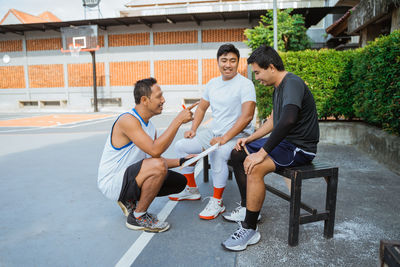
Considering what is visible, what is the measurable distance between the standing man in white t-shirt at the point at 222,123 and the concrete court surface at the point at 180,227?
254 mm

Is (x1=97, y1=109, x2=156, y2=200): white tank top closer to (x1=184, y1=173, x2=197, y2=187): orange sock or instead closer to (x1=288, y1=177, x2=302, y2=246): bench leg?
(x1=184, y1=173, x2=197, y2=187): orange sock

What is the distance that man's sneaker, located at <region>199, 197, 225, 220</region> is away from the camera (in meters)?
3.22

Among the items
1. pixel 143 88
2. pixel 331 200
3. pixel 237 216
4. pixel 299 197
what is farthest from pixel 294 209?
pixel 143 88

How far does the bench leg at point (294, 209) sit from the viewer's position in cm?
252

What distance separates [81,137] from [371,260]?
817 centimetres

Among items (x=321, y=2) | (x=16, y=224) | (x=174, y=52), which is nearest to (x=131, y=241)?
(x=16, y=224)

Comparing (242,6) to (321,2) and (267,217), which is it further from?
(267,217)

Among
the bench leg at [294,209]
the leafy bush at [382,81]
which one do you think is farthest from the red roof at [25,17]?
the bench leg at [294,209]

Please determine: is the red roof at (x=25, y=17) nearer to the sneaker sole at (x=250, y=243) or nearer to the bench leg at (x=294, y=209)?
the sneaker sole at (x=250, y=243)

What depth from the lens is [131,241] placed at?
109 inches

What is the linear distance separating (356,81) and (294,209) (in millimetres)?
5522

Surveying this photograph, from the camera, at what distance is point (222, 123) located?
11.7ft

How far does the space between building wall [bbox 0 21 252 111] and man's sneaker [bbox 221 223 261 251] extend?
794 inches

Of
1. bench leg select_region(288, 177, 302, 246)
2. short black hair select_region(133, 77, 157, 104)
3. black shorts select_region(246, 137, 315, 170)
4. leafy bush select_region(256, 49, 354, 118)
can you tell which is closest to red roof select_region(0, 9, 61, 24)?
leafy bush select_region(256, 49, 354, 118)
